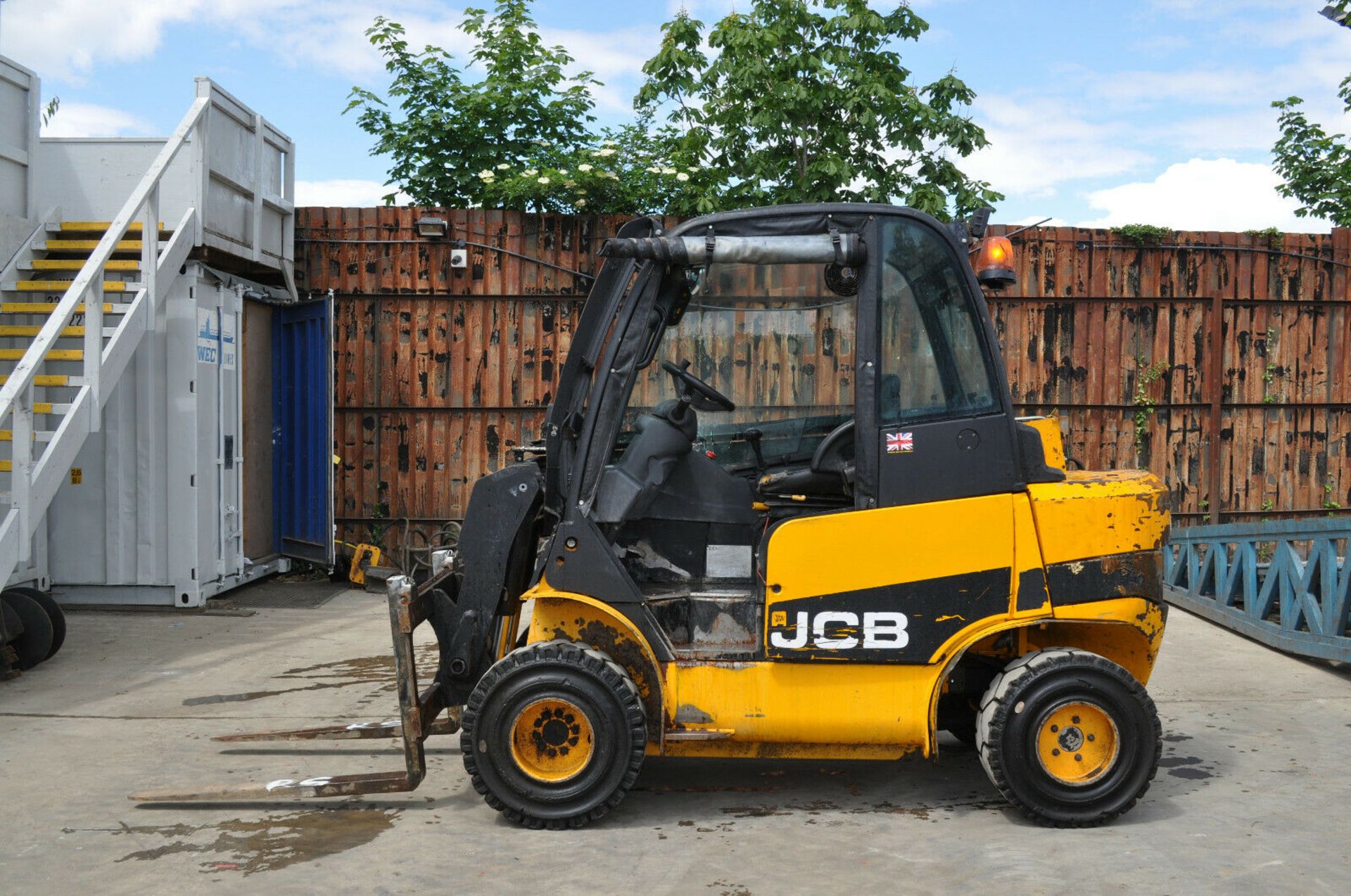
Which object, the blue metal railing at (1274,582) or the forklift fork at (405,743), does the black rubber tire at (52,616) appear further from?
the blue metal railing at (1274,582)

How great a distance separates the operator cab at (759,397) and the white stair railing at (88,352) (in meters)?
4.71

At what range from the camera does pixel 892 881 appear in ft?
14.0

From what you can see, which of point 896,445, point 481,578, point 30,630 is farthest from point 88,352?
point 896,445

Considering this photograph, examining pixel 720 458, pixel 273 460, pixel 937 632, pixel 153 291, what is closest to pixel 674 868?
pixel 937 632

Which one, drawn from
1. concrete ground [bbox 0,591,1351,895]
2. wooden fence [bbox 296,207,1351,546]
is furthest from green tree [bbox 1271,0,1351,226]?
concrete ground [bbox 0,591,1351,895]

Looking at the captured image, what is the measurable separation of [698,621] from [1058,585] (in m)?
1.51

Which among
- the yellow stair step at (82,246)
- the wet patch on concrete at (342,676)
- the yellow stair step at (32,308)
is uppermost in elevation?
the yellow stair step at (82,246)

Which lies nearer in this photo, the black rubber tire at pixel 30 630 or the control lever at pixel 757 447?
the control lever at pixel 757 447

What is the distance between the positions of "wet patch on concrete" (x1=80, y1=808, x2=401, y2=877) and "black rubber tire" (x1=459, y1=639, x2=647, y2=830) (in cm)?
54

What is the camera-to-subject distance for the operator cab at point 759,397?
4.84 metres

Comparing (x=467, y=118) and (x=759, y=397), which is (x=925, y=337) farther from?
(x=467, y=118)

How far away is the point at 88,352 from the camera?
28.3ft

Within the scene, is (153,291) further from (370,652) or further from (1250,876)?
(1250,876)

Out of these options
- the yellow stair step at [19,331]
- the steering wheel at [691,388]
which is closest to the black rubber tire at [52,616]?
the yellow stair step at [19,331]
